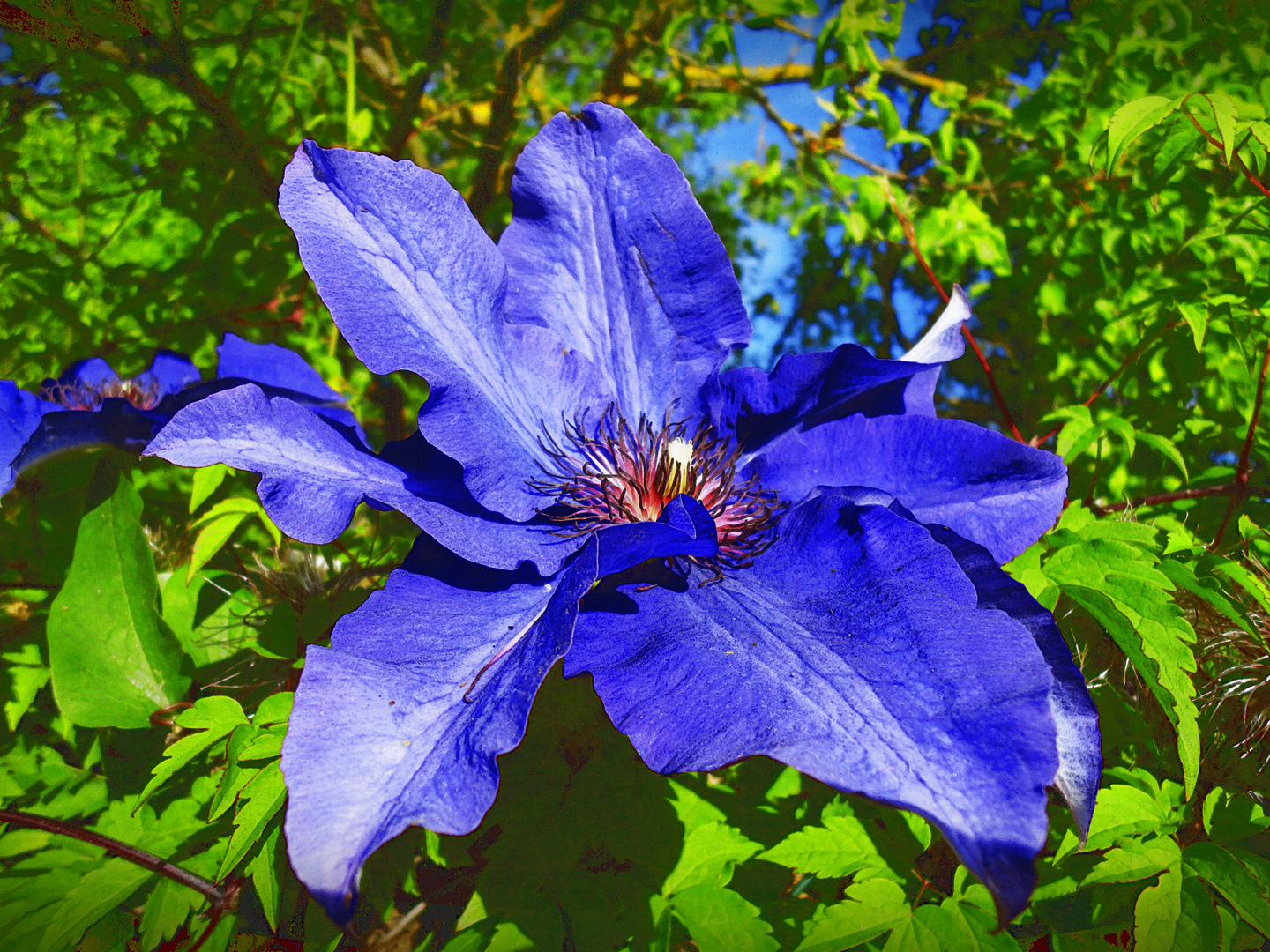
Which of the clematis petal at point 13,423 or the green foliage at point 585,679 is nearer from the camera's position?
the green foliage at point 585,679

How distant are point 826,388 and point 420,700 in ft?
1.38

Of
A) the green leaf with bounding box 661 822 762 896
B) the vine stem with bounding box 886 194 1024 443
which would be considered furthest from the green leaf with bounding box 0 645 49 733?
the vine stem with bounding box 886 194 1024 443

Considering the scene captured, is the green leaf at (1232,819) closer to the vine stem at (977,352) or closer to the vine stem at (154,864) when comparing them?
the vine stem at (977,352)

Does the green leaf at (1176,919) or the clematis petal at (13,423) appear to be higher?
the clematis petal at (13,423)

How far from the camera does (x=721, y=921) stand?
611 millimetres

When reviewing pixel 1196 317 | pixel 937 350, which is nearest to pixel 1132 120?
pixel 1196 317

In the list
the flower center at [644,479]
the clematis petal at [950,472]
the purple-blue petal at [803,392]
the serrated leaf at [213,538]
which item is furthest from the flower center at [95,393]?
the clematis petal at [950,472]

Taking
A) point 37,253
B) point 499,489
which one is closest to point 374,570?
point 499,489

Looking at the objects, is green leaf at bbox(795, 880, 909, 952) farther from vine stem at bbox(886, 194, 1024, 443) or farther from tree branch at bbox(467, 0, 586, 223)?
tree branch at bbox(467, 0, 586, 223)

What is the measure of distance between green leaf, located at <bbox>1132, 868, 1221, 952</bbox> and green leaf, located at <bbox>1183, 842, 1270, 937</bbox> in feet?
0.04

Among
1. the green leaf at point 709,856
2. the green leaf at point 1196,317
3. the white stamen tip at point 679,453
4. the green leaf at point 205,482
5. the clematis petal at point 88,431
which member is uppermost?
the clematis petal at point 88,431

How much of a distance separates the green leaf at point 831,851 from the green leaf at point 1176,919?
0.60 feet

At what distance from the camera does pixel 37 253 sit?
118 cm

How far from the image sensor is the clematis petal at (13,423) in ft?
2.46
